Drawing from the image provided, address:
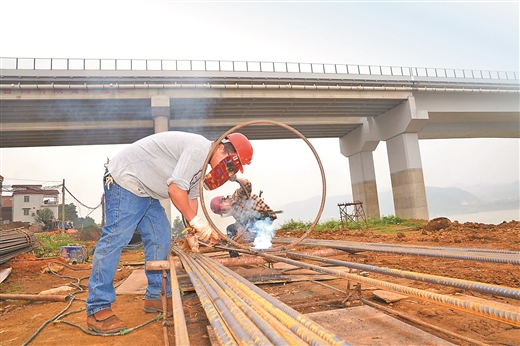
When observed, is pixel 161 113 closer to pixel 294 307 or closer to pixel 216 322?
pixel 294 307

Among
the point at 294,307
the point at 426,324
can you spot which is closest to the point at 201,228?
the point at 294,307

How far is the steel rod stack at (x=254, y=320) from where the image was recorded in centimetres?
106

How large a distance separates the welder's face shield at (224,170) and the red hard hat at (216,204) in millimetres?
1966

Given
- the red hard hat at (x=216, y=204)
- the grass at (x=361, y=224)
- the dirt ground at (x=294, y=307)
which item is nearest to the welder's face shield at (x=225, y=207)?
the red hard hat at (x=216, y=204)

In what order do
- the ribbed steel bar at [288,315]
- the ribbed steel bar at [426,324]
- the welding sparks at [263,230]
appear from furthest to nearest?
the welding sparks at [263,230] → the ribbed steel bar at [426,324] → the ribbed steel bar at [288,315]

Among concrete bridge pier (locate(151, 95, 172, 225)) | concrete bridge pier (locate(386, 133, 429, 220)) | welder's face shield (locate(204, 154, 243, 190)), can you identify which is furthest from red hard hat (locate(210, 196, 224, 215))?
concrete bridge pier (locate(386, 133, 429, 220))

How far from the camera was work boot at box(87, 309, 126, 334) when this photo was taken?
2566 mm

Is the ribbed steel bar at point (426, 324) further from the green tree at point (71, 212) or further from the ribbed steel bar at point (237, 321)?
the green tree at point (71, 212)

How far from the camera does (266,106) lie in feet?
56.5

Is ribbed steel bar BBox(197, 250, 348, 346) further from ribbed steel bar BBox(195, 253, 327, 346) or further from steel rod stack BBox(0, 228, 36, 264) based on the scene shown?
steel rod stack BBox(0, 228, 36, 264)

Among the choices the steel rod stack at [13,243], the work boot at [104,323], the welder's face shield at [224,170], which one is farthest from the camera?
the steel rod stack at [13,243]

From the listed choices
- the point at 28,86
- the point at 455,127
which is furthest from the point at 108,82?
the point at 455,127

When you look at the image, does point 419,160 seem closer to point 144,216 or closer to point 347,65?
point 347,65

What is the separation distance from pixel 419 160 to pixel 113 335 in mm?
19801
